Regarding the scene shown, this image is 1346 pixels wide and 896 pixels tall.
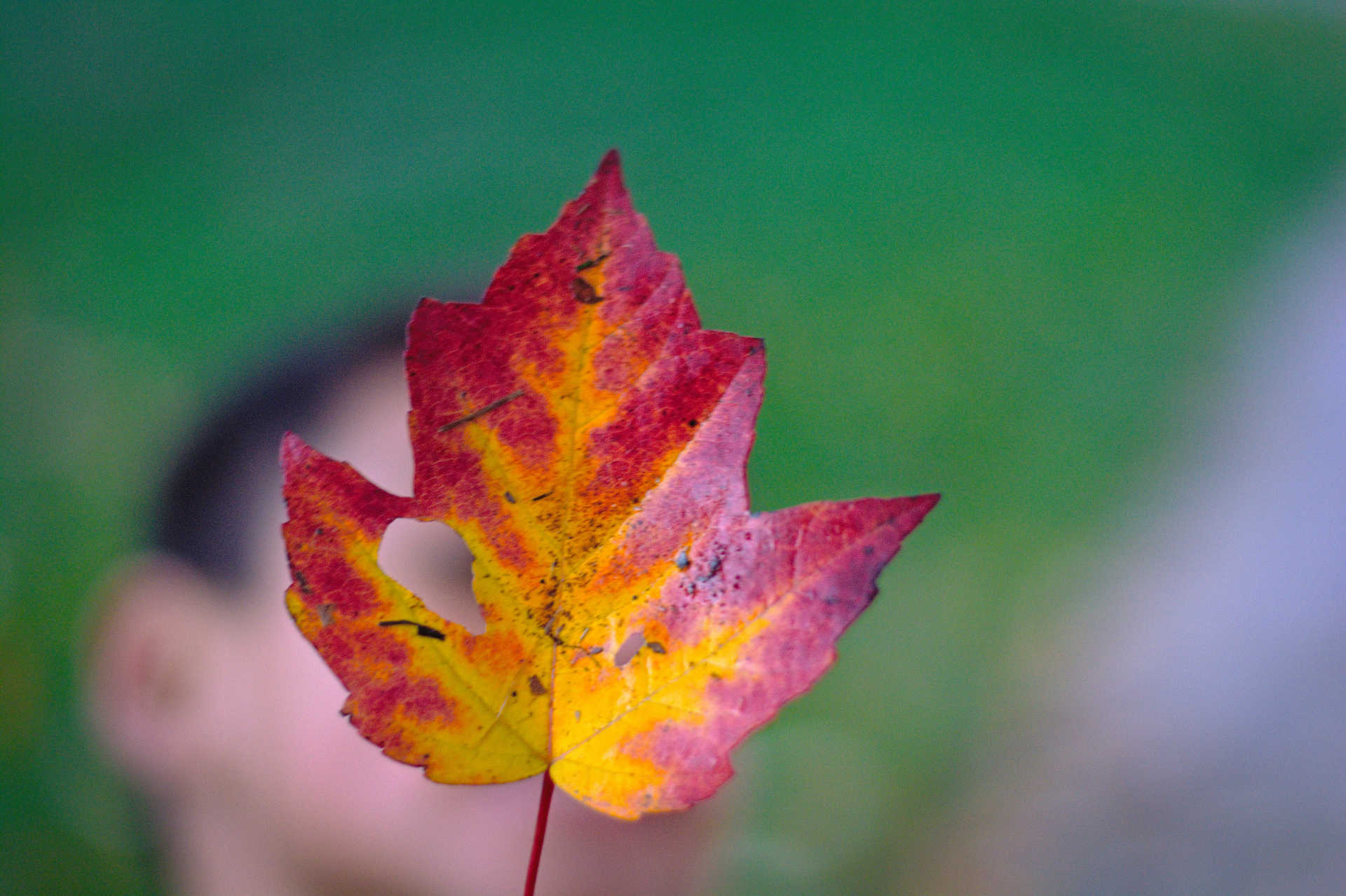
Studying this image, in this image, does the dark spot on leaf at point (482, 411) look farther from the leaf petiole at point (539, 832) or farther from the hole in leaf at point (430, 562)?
the hole in leaf at point (430, 562)

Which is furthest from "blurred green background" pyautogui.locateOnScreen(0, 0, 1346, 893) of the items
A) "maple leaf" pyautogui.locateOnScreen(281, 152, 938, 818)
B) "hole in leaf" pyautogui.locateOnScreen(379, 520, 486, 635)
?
"maple leaf" pyautogui.locateOnScreen(281, 152, 938, 818)

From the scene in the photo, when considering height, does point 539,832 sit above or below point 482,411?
below

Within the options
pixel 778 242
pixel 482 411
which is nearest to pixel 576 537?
pixel 482 411

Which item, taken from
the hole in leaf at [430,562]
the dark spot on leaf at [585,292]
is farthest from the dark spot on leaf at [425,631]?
the hole in leaf at [430,562]

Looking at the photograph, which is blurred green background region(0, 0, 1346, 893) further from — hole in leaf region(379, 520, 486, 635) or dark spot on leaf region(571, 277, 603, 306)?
dark spot on leaf region(571, 277, 603, 306)

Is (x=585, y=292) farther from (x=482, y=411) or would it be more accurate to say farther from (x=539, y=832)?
(x=539, y=832)

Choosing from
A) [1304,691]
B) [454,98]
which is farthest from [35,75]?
[1304,691]
